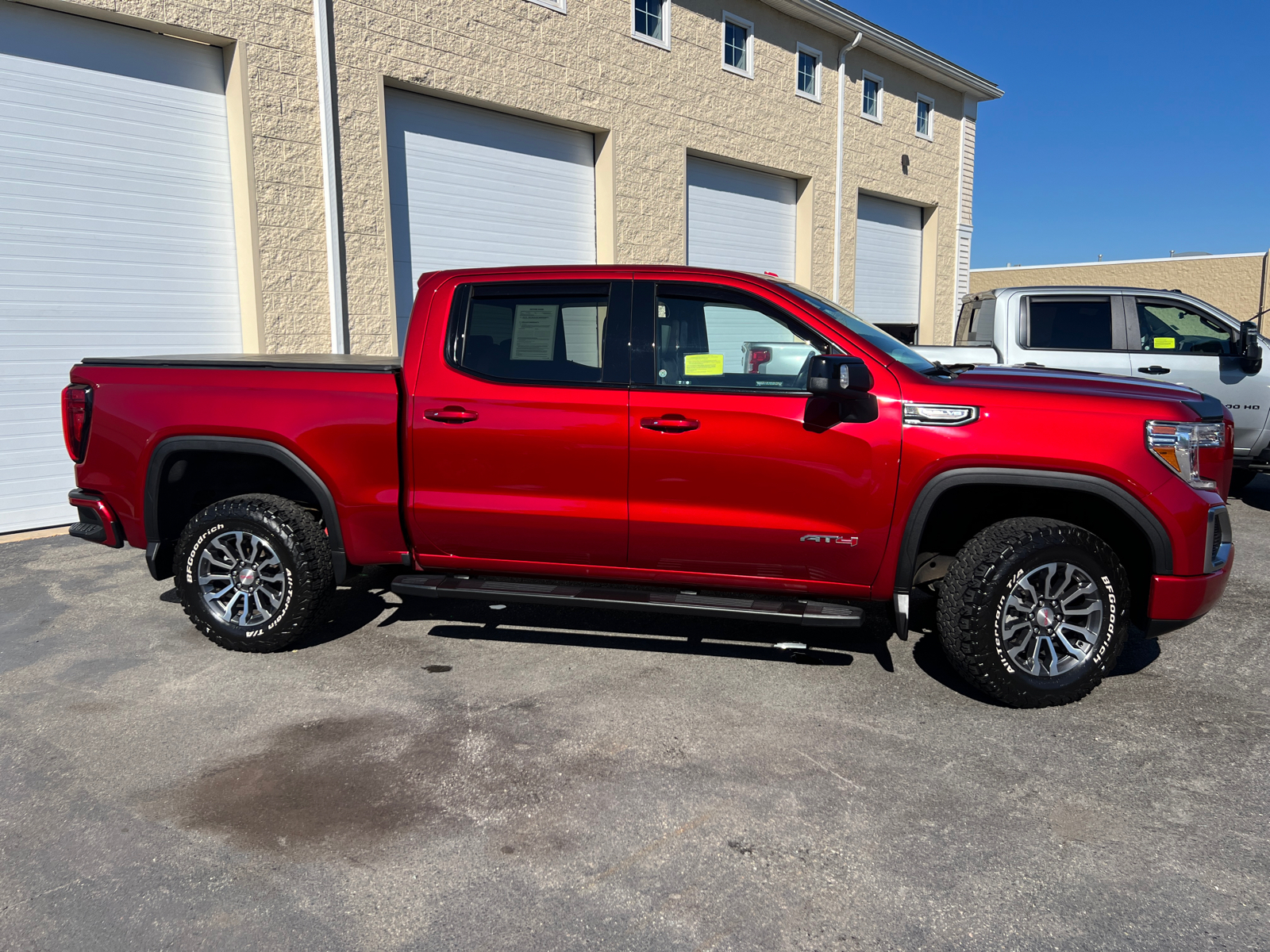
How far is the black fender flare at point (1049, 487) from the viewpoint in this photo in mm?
3742

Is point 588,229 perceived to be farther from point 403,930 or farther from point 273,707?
point 403,930

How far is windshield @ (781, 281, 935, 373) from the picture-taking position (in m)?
4.16

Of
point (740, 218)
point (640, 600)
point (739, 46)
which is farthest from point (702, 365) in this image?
point (739, 46)

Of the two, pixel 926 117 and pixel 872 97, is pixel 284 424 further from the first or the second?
pixel 926 117

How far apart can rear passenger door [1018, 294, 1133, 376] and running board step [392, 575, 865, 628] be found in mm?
5757

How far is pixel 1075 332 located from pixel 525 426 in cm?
672

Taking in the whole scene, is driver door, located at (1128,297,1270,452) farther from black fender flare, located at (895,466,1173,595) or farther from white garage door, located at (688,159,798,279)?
white garage door, located at (688,159,798,279)

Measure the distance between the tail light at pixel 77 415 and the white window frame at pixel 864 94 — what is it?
16073mm

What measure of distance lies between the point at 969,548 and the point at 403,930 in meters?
2.80

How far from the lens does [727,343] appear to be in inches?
166

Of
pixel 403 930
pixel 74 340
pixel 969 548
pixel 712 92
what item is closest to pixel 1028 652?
pixel 969 548

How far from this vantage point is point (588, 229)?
494 inches

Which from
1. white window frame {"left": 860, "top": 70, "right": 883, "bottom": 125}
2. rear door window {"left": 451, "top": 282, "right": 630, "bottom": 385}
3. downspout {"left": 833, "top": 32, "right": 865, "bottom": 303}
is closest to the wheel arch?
rear door window {"left": 451, "top": 282, "right": 630, "bottom": 385}

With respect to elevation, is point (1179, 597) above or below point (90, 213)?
below
